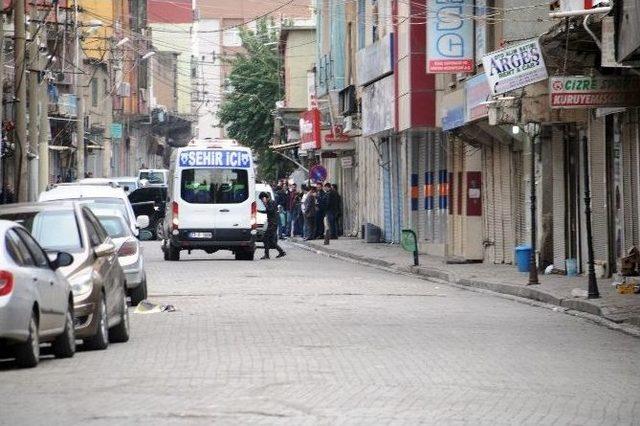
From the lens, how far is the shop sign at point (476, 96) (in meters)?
35.2

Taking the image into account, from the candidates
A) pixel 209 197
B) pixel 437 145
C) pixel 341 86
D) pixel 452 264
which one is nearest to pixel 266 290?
pixel 452 264

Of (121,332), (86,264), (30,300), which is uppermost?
(86,264)

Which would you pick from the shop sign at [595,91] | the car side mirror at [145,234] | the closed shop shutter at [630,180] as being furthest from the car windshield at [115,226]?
the car side mirror at [145,234]

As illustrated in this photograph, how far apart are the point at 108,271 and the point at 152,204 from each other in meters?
41.1

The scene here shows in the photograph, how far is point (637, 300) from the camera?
2419 cm

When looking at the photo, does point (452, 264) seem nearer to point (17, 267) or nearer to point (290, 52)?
point (17, 267)

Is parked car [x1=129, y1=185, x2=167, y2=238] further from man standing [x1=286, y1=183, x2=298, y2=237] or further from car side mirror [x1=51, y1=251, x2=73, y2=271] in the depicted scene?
car side mirror [x1=51, y1=251, x2=73, y2=271]

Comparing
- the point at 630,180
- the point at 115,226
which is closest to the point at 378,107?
the point at 630,180

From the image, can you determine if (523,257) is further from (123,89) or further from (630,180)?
(123,89)

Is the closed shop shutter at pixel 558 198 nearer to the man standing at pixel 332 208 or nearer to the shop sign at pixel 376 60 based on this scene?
the shop sign at pixel 376 60

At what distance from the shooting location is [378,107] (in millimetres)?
50031

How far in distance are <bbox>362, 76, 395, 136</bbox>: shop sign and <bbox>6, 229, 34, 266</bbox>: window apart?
31197 mm

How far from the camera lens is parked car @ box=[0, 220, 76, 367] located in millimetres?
14617

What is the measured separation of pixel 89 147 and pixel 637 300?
6205 cm
